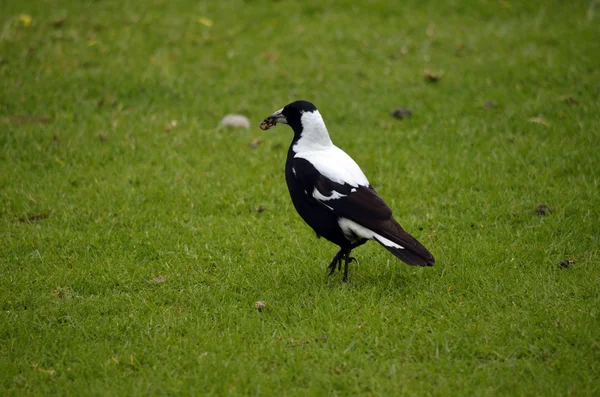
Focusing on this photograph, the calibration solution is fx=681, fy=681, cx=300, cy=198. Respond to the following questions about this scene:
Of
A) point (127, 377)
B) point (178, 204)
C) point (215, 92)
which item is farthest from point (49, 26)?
point (127, 377)

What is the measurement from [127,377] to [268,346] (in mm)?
787

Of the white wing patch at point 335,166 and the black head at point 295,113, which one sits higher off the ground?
the black head at point 295,113

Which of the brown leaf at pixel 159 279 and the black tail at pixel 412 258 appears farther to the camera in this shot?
the brown leaf at pixel 159 279

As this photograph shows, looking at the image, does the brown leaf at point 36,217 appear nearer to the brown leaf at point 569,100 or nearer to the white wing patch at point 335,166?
the white wing patch at point 335,166

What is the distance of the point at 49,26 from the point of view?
9188 millimetres

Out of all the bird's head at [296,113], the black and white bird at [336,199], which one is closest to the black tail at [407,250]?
the black and white bird at [336,199]

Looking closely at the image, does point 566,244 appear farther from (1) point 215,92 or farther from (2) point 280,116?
(1) point 215,92

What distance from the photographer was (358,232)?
4312 millimetres

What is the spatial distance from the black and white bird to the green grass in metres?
0.36

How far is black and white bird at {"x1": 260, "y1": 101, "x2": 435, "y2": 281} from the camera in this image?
4194 mm

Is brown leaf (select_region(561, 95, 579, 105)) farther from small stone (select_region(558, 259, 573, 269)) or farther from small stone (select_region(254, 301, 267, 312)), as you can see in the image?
small stone (select_region(254, 301, 267, 312))

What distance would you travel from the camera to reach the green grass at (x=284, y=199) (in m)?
3.77

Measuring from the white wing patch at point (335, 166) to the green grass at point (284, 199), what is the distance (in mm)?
694

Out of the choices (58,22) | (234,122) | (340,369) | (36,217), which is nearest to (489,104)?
(234,122)
